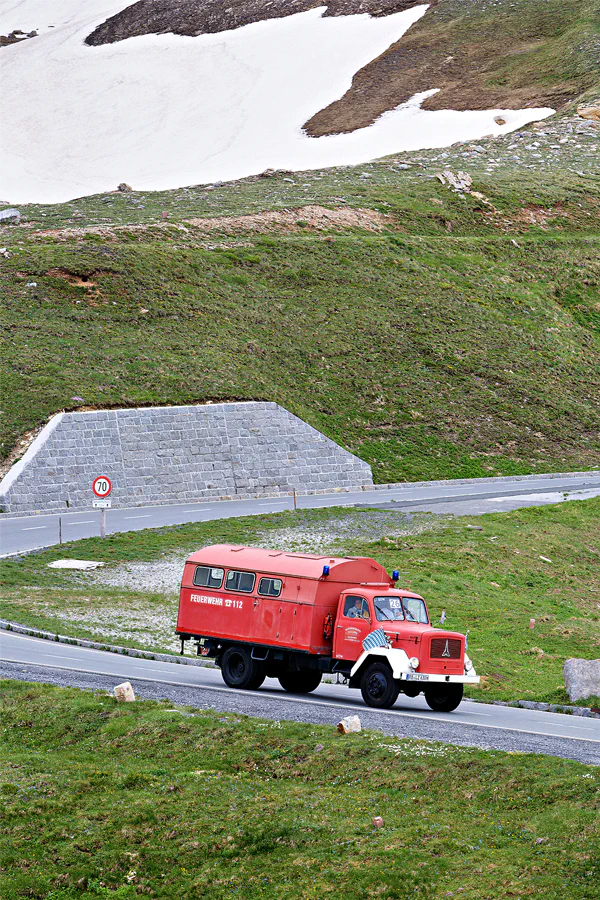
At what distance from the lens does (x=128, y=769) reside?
15570 mm

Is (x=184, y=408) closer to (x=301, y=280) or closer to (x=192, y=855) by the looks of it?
(x=301, y=280)

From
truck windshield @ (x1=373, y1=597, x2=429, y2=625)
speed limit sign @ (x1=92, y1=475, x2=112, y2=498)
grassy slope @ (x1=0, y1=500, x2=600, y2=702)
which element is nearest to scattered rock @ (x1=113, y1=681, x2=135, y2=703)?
truck windshield @ (x1=373, y1=597, x2=429, y2=625)

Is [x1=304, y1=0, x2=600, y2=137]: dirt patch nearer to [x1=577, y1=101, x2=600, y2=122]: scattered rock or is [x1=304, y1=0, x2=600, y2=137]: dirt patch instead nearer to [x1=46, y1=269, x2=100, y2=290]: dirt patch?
[x1=577, y1=101, x2=600, y2=122]: scattered rock

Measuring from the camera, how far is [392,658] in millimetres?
18750

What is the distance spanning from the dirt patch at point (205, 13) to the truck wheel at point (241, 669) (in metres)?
133

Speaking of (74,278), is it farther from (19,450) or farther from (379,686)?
(379,686)

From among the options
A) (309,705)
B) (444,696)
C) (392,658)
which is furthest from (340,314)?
(392,658)

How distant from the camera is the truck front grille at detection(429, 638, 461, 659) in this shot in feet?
61.7

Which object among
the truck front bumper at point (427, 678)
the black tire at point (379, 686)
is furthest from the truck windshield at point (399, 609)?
the truck front bumper at point (427, 678)

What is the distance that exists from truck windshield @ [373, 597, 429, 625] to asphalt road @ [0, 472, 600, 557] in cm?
1915

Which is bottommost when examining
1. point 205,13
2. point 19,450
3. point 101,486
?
point 101,486

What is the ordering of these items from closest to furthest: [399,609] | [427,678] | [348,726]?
[348,726] → [427,678] → [399,609]

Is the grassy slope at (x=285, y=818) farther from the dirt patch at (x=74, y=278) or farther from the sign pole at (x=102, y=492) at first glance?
the dirt patch at (x=74, y=278)

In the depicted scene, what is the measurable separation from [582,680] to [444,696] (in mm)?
3342
